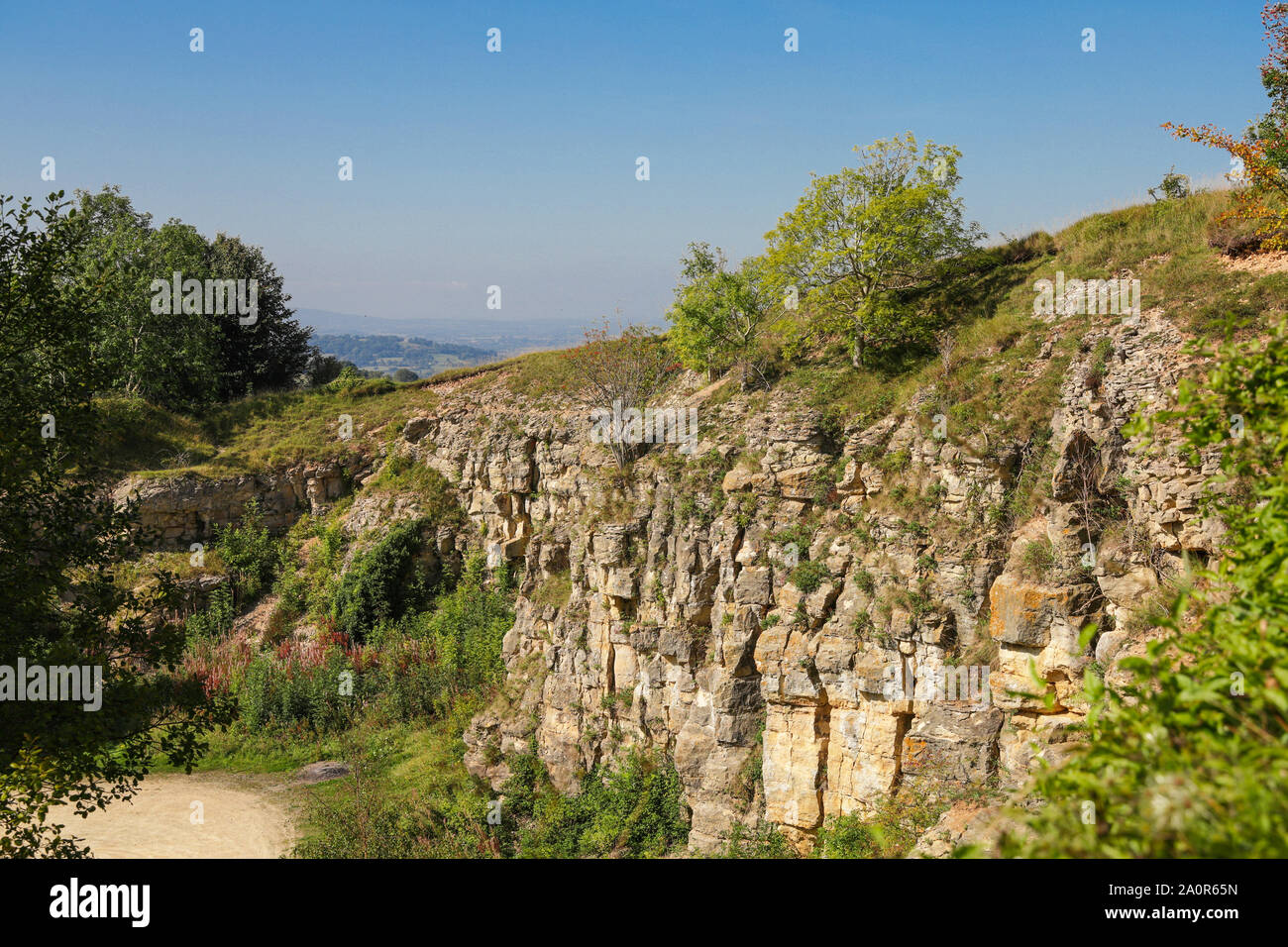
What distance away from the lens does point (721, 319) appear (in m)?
19.8

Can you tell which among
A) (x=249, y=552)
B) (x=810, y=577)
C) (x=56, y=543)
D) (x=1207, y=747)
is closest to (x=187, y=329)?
(x=249, y=552)

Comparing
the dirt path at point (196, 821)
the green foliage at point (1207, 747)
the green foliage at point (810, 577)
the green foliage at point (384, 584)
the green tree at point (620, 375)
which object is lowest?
the dirt path at point (196, 821)

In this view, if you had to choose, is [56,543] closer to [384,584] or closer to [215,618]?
[384,584]

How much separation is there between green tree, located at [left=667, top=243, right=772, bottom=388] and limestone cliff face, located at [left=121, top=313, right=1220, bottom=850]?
1.36m

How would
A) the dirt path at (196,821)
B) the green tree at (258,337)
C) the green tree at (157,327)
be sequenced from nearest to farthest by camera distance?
the dirt path at (196,821)
the green tree at (157,327)
the green tree at (258,337)

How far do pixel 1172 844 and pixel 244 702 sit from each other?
2335cm

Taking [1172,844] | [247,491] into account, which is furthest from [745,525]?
[247,491]

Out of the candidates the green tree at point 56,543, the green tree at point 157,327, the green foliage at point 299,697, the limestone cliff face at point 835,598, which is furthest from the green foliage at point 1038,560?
the green tree at point 157,327

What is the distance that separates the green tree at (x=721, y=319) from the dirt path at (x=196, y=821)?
14.9 m

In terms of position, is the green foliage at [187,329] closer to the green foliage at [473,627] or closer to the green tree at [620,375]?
the green foliage at [473,627]

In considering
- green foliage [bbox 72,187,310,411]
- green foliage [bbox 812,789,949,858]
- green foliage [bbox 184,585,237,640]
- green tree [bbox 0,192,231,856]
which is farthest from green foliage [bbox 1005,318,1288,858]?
green foliage [bbox 72,187,310,411]

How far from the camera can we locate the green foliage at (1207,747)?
2.34 meters
